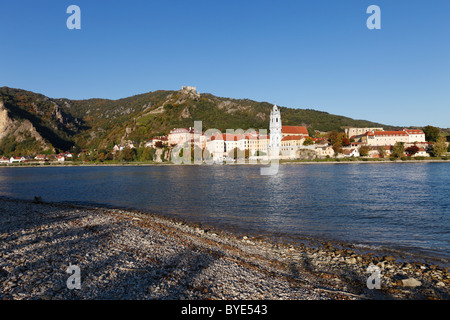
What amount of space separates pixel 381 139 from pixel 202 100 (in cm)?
9989

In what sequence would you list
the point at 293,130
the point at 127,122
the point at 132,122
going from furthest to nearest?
the point at 127,122 → the point at 132,122 → the point at 293,130

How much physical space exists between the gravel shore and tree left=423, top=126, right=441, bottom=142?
4555 inches

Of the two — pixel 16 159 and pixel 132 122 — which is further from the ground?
pixel 132 122

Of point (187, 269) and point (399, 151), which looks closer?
point (187, 269)

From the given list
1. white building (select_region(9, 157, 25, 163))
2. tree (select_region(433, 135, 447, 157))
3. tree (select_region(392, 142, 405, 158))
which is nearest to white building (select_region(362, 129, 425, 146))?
tree (select_region(433, 135, 447, 157))

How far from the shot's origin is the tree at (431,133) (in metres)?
102

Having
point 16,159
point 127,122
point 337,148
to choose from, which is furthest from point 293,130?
point 16,159

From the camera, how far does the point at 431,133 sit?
4033 inches

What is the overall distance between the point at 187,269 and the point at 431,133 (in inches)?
4800

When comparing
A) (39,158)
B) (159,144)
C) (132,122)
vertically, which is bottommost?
(39,158)

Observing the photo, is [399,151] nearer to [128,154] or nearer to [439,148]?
[439,148]

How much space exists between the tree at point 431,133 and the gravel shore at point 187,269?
116m

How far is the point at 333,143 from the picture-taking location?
106 meters
